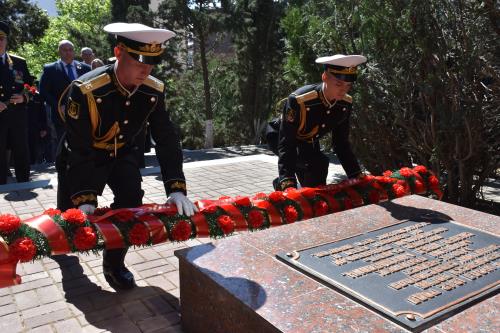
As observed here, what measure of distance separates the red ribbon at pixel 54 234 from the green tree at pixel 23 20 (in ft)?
36.3

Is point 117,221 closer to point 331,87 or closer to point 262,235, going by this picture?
point 262,235

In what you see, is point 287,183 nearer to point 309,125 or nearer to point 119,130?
point 309,125

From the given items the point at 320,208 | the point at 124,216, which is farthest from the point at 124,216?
the point at 320,208

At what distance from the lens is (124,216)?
2666 millimetres

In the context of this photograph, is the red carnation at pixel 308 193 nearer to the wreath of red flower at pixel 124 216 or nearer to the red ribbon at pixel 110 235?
the wreath of red flower at pixel 124 216

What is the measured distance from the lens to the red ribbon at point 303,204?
3209 millimetres

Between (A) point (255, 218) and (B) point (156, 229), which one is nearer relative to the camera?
(B) point (156, 229)

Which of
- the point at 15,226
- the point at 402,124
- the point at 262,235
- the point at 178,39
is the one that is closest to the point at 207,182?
the point at 402,124

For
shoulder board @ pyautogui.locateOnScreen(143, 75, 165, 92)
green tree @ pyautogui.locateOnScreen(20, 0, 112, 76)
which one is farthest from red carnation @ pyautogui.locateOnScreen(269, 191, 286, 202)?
green tree @ pyautogui.locateOnScreen(20, 0, 112, 76)

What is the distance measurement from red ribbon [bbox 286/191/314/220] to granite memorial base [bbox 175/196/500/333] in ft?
0.42

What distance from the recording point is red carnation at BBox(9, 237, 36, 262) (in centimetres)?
228

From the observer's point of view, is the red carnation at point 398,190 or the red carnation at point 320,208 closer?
the red carnation at point 320,208

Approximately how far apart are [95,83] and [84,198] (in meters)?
0.71

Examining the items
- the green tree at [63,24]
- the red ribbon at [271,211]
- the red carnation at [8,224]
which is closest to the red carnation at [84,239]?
the red carnation at [8,224]
